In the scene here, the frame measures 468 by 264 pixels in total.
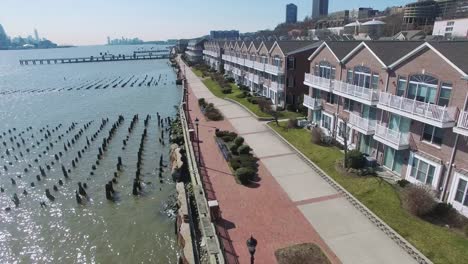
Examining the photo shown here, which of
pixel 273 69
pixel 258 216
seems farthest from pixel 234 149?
pixel 273 69

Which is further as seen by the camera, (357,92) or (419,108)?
(357,92)

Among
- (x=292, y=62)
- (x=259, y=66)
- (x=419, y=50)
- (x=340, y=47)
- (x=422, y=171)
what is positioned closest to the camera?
(x=419, y=50)

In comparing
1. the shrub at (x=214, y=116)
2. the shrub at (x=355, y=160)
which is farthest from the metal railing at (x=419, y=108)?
the shrub at (x=214, y=116)

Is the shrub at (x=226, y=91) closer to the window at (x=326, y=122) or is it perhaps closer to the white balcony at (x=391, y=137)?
the window at (x=326, y=122)

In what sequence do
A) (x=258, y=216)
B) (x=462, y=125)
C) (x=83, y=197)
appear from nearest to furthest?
(x=462, y=125)
(x=258, y=216)
(x=83, y=197)

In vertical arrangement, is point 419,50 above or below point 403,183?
above

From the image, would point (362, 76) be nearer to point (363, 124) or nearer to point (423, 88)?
point (363, 124)

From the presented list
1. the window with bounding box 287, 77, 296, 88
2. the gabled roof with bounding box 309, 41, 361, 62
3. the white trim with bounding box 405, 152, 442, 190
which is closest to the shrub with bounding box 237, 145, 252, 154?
the gabled roof with bounding box 309, 41, 361, 62

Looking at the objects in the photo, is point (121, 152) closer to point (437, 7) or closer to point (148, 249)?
point (148, 249)
